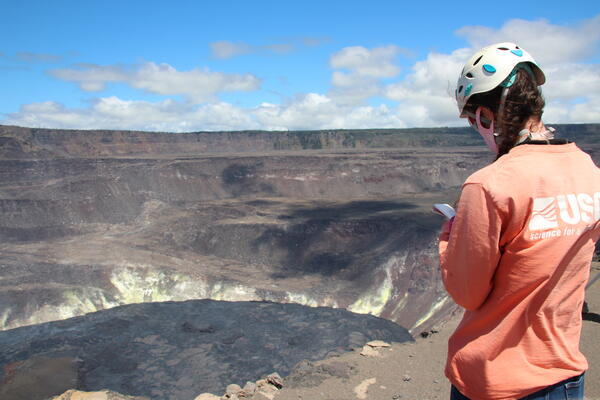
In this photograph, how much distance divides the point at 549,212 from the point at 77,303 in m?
29.8

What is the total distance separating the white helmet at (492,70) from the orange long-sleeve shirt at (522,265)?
0.29 metres

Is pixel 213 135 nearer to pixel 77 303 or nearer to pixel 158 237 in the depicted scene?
pixel 158 237

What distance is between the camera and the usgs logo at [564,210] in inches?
63.0

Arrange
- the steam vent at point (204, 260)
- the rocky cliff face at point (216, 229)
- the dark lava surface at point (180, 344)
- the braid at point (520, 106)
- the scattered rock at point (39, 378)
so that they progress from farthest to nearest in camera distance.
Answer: the rocky cliff face at point (216, 229) < the steam vent at point (204, 260) < the dark lava surface at point (180, 344) < the scattered rock at point (39, 378) < the braid at point (520, 106)

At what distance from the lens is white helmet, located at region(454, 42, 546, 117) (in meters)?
1.77

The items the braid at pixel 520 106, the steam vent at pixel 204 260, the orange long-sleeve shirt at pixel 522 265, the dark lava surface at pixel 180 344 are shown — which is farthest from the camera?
the steam vent at pixel 204 260

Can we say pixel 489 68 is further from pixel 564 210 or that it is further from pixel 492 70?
pixel 564 210

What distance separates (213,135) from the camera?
286 feet

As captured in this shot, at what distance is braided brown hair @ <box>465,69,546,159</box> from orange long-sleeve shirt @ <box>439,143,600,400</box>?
0.11 meters

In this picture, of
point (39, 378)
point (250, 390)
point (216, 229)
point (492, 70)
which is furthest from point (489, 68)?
point (216, 229)

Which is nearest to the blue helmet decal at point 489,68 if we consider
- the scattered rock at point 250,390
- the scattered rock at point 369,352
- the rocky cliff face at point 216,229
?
the scattered rock at point 250,390

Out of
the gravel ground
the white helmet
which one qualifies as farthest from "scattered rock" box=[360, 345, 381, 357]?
the white helmet

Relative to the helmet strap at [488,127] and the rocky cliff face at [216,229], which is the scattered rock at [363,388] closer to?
the helmet strap at [488,127]

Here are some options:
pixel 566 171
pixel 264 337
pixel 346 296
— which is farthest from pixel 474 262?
pixel 346 296
